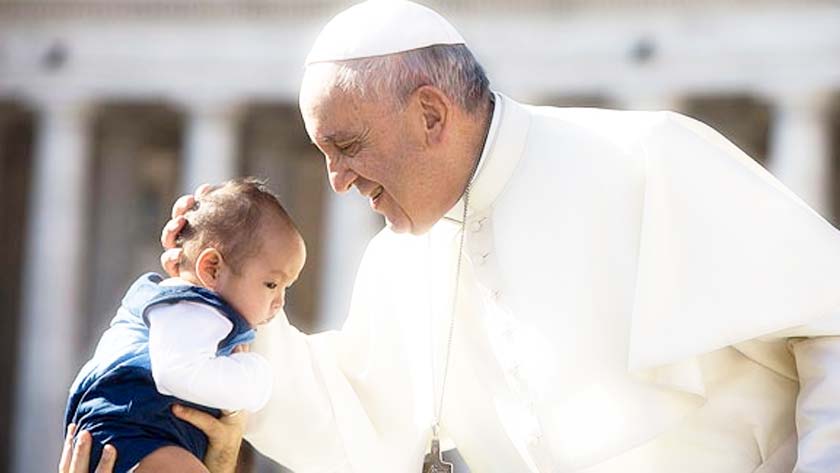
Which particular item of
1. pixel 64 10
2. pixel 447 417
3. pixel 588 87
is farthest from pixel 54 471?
pixel 447 417

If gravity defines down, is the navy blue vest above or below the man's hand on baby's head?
below

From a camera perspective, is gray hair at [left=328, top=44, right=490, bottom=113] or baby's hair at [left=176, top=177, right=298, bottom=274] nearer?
gray hair at [left=328, top=44, right=490, bottom=113]

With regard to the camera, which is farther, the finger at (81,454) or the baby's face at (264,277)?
the baby's face at (264,277)

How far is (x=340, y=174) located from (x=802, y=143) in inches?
990

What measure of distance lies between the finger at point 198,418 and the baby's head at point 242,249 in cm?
31

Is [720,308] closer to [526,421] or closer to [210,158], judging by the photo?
[526,421]

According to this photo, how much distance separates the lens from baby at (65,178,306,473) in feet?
16.7

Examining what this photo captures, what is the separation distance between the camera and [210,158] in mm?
33250

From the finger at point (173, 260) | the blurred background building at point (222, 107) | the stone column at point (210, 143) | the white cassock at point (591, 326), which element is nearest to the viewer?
the white cassock at point (591, 326)

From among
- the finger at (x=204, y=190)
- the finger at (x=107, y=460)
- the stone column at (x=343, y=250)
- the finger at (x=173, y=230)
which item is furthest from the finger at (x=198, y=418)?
the stone column at (x=343, y=250)

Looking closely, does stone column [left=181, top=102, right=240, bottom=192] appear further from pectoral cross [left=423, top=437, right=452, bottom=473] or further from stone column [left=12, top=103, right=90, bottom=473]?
pectoral cross [left=423, top=437, right=452, bottom=473]

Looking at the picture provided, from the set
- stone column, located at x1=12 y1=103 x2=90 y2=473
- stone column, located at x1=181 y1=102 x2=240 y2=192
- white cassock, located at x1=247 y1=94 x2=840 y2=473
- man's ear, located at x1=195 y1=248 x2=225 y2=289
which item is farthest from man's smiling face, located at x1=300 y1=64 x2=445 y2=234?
stone column, located at x1=12 y1=103 x2=90 y2=473

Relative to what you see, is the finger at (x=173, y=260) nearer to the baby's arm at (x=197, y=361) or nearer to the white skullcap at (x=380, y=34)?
the baby's arm at (x=197, y=361)

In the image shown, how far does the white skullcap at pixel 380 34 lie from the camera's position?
521 centimetres
